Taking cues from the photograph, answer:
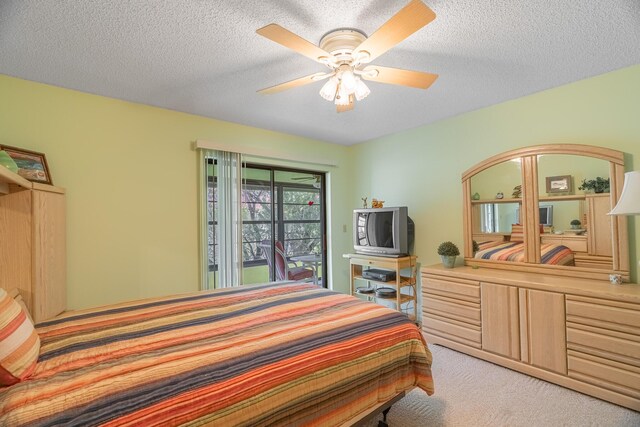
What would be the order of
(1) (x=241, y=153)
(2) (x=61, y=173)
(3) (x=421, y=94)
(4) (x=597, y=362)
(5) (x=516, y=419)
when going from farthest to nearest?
(1) (x=241, y=153)
(3) (x=421, y=94)
(2) (x=61, y=173)
(4) (x=597, y=362)
(5) (x=516, y=419)

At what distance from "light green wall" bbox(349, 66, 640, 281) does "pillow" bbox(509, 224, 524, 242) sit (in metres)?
0.52

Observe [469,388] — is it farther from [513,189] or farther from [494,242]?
[513,189]

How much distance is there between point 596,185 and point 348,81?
2.25 metres

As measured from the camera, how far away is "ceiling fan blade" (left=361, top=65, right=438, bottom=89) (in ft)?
5.63

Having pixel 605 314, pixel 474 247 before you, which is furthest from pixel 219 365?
pixel 474 247

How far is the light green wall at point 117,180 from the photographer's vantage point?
235cm

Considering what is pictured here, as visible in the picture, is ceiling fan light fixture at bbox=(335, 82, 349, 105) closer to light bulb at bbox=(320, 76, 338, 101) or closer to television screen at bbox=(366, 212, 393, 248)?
light bulb at bbox=(320, 76, 338, 101)

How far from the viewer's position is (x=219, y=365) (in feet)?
3.83

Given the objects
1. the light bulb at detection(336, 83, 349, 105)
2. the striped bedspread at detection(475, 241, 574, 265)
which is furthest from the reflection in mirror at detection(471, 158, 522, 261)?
the light bulb at detection(336, 83, 349, 105)

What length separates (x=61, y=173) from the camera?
2.42 metres

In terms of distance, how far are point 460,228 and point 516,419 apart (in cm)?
185

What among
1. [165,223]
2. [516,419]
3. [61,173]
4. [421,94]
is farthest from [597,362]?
[61,173]

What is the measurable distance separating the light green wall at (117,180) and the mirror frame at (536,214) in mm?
2857

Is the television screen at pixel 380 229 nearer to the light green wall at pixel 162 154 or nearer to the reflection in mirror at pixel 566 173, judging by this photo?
the light green wall at pixel 162 154
